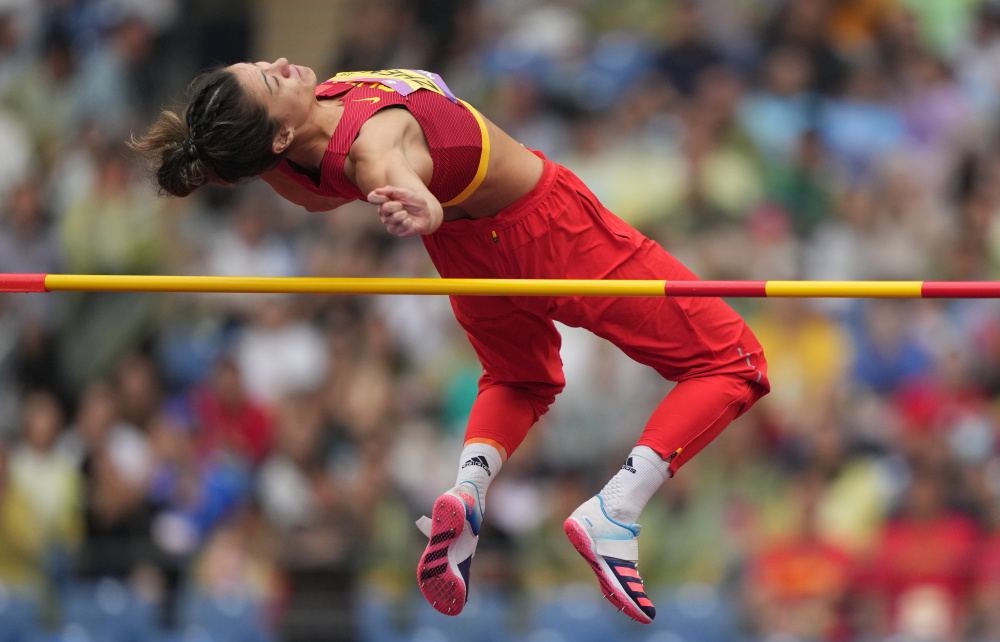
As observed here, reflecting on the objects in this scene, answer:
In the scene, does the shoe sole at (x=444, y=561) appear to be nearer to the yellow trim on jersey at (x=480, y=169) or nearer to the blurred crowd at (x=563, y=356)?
the yellow trim on jersey at (x=480, y=169)

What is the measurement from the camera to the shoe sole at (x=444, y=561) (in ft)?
12.8

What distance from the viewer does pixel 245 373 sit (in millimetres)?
7629

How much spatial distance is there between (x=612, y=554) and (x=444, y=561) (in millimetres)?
517

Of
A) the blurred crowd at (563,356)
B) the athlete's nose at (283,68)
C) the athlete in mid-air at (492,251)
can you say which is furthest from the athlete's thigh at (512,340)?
the blurred crowd at (563,356)

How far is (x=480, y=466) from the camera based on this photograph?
163 inches

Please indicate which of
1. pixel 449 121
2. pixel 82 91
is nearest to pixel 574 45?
pixel 82 91

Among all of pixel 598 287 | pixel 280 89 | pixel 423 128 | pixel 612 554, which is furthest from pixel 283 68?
pixel 612 554

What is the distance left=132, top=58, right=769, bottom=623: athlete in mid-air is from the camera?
3.55 metres

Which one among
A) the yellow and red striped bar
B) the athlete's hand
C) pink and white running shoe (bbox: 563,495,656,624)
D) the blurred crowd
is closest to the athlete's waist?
the yellow and red striped bar

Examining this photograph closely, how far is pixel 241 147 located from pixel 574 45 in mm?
5254

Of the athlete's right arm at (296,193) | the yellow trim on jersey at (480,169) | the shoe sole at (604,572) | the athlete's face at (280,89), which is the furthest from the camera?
the athlete's right arm at (296,193)

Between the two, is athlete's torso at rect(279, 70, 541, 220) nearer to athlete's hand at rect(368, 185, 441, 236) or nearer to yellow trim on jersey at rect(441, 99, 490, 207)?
yellow trim on jersey at rect(441, 99, 490, 207)

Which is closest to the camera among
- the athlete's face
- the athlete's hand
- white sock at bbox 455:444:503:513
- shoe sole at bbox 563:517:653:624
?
the athlete's hand

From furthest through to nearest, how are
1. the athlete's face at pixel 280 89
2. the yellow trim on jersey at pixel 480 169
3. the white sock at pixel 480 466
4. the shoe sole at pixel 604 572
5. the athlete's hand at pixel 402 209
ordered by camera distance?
the white sock at pixel 480 466 → the shoe sole at pixel 604 572 → the yellow trim on jersey at pixel 480 169 → the athlete's face at pixel 280 89 → the athlete's hand at pixel 402 209
